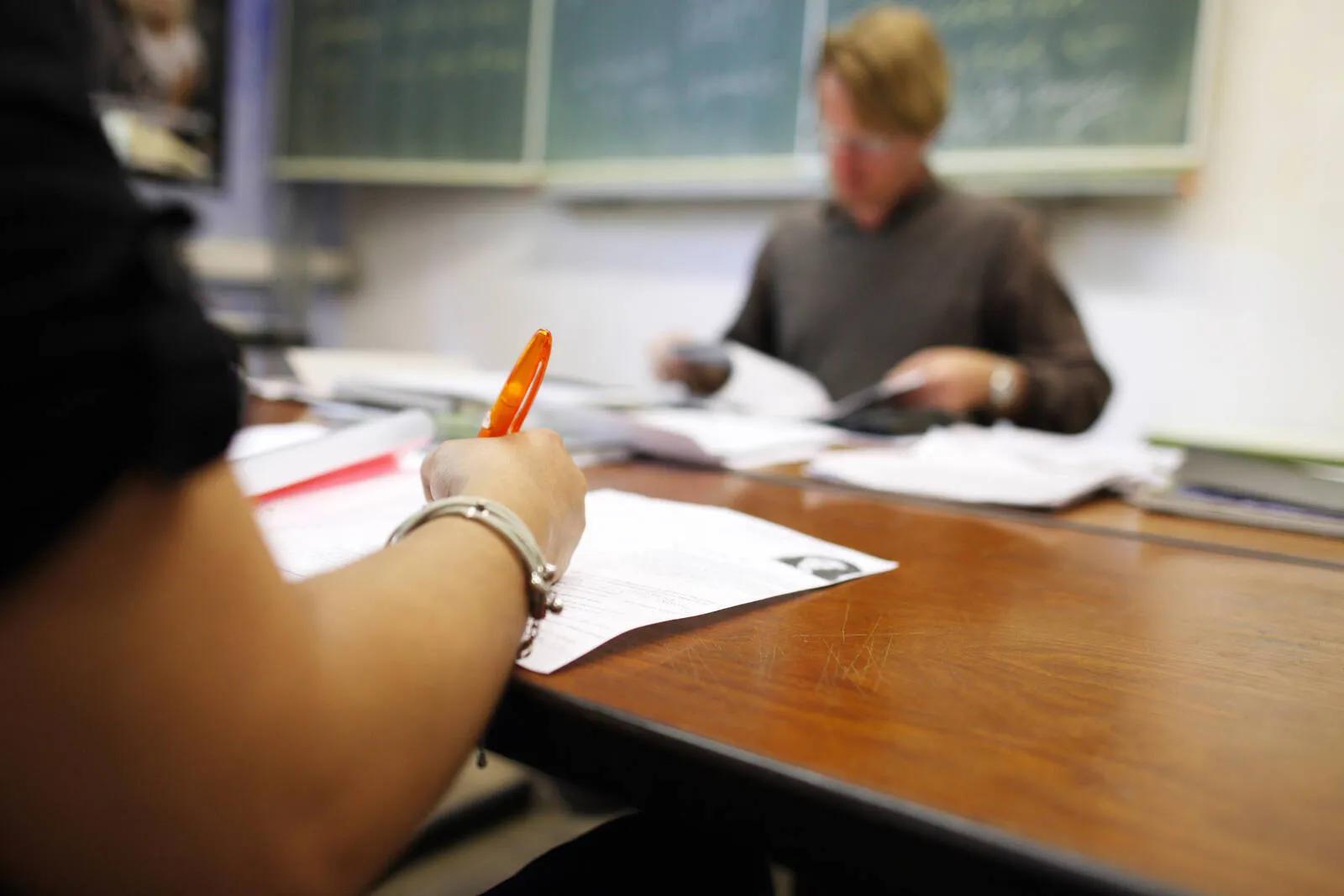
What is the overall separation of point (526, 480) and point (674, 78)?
2.46 meters

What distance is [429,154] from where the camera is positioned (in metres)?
3.19

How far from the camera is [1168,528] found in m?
0.89

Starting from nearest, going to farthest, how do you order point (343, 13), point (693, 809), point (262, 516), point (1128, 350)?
point (693, 809)
point (262, 516)
point (1128, 350)
point (343, 13)

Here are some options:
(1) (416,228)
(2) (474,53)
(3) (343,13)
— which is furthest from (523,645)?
(3) (343,13)

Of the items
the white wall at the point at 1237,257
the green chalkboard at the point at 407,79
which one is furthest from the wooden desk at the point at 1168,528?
the green chalkboard at the point at 407,79

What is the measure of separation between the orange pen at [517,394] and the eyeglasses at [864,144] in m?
1.55

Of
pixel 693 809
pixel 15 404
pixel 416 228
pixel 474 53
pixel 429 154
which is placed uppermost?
pixel 474 53

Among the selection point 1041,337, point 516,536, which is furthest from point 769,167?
point 516,536

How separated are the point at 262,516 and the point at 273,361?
4.07ft

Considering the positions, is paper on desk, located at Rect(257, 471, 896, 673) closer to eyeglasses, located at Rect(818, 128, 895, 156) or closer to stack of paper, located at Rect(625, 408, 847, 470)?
stack of paper, located at Rect(625, 408, 847, 470)

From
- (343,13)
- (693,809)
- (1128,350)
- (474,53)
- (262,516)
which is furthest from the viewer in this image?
(343,13)

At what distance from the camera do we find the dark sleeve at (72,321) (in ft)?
0.88

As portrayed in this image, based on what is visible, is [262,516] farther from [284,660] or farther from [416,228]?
[416,228]

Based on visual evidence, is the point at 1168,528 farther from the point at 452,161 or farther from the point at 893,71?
the point at 452,161
